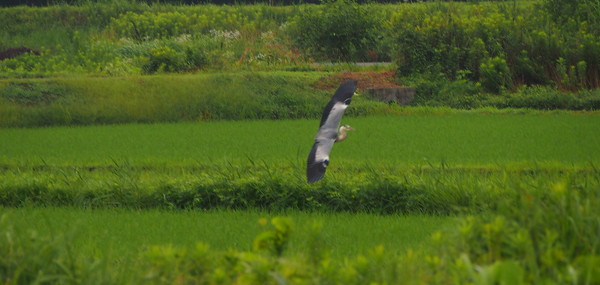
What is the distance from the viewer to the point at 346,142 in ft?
35.1

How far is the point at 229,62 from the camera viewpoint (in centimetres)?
1731

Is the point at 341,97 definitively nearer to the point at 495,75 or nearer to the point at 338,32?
the point at 495,75

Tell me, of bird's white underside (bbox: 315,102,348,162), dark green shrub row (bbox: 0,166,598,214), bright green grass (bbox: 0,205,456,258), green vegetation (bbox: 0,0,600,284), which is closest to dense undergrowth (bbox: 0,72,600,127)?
green vegetation (bbox: 0,0,600,284)

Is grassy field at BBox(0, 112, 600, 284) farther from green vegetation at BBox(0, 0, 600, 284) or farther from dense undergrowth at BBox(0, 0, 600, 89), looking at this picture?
dense undergrowth at BBox(0, 0, 600, 89)

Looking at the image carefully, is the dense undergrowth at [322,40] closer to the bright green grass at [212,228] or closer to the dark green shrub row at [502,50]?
the dark green shrub row at [502,50]

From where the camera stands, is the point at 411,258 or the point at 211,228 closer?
the point at 411,258

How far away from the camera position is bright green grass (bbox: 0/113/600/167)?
9078mm

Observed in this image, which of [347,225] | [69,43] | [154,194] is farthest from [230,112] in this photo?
[69,43]

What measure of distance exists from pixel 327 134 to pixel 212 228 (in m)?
1.16

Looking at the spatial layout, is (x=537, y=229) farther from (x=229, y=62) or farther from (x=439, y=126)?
(x=229, y=62)

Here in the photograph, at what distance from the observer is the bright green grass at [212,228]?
5.90 meters

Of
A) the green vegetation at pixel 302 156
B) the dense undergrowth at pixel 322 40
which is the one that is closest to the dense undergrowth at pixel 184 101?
the green vegetation at pixel 302 156

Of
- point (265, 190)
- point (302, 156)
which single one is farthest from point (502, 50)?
point (265, 190)

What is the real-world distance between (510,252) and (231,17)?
2012 cm
